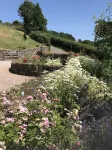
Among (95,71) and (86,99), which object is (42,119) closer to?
(86,99)

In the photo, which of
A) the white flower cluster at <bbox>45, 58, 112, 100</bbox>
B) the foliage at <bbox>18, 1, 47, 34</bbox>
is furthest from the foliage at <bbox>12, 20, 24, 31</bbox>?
the white flower cluster at <bbox>45, 58, 112, 100</bbox>

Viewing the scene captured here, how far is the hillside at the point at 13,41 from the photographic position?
4803 centimetres

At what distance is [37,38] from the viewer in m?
58.3

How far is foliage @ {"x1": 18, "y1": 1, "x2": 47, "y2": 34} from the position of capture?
2863 inches

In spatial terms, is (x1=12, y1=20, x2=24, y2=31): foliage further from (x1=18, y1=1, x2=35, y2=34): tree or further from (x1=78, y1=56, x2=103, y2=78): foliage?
(x1=78, y1=56, x2=103, y2=78): foliage

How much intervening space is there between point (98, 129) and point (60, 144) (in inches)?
31.4

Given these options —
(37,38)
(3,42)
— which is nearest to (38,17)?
(37,38)

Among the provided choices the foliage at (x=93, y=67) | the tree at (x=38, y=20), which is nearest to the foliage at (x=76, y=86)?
the foliage at (x=93, y=67)

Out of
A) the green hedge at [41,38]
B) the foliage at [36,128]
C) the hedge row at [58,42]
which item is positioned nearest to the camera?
the foliage at [36,128]

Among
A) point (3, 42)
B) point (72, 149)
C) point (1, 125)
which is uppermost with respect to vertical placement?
point (1, 125)

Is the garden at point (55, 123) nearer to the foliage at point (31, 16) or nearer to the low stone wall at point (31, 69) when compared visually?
the low stone wall at point (31, 69)

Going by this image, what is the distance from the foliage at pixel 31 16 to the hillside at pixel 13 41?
12.0m

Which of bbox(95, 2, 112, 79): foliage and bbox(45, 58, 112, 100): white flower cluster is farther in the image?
bbox(95, 2, 112, 79): foliage

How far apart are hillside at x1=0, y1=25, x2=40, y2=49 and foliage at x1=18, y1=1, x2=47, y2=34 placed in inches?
474
